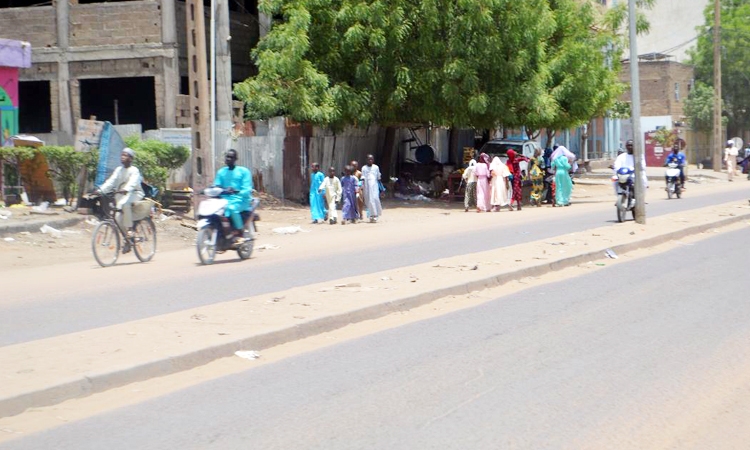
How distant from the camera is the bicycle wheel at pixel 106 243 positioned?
14.7 meters

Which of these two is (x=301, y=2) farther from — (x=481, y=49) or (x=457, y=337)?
(x=457, y=337)

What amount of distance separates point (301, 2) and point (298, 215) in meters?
6.34

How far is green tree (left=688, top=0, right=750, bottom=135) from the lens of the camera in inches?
2603

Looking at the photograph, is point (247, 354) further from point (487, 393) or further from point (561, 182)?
point (561, 182)

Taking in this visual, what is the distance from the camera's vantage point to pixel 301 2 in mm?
28328

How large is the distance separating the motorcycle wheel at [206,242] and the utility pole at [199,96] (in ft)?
21.7

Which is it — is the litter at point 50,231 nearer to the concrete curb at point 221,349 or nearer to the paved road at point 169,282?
the paved road at point 169,282

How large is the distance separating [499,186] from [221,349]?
21090 mm

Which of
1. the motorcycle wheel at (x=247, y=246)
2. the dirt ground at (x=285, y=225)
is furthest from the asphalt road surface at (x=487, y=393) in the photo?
the dirt ground at (x=285, y=225)

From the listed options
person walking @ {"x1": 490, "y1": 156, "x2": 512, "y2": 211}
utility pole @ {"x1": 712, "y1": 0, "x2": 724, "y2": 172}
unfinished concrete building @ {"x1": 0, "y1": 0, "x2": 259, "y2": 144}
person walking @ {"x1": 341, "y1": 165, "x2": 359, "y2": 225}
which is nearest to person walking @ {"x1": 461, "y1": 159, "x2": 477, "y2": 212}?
person walking @ {"x1": 490, "y1": 156, "x2": 512, "y2": 211}

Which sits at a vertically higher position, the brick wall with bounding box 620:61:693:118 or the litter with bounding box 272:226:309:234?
the brick wall with bounding box 620:61:693:118

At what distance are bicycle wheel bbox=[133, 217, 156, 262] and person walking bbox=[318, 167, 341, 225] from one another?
867 centimetres

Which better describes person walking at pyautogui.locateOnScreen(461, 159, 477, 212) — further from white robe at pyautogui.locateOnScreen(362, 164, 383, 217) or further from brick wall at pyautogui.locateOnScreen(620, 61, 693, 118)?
brick wall at pyautogui.locateOnScreen(620, 61, 693, 118)

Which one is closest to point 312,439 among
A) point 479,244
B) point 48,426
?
point 48,426
